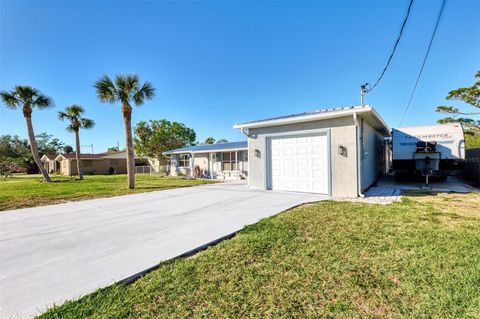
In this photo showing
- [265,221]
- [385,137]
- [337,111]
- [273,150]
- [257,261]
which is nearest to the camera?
[257,261]

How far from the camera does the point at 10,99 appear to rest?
1559 cm

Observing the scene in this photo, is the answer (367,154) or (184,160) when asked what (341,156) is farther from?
(184,160)

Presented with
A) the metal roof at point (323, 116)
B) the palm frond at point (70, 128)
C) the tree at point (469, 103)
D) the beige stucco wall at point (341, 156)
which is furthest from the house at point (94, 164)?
the tree at point (469, 103)

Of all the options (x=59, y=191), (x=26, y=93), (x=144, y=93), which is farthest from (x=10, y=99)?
(x=144, y=93)

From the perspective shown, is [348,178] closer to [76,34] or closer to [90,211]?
[90,211]

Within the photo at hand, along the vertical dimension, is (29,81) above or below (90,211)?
above

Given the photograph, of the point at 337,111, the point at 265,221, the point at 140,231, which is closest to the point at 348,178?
the point at 337,111

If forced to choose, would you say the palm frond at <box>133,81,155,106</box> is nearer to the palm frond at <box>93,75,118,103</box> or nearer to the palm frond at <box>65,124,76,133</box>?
the palm frond at <box>93,75,118,103</box>

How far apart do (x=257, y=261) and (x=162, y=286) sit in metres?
1.27

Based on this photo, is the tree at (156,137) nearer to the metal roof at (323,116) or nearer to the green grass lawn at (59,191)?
the green grass lawn at (59,191)

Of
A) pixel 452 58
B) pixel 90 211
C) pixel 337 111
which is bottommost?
pixel 90 211

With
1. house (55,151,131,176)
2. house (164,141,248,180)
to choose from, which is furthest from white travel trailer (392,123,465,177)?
house (55,151,131,176)

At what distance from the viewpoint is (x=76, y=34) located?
31.7 feet

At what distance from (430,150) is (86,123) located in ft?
84.6
